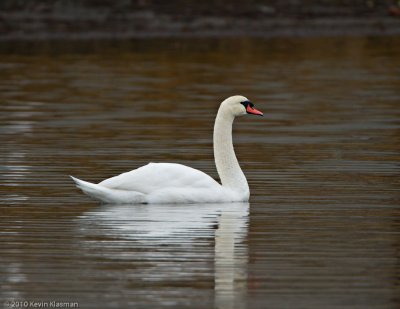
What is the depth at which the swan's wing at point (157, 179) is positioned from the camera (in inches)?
485

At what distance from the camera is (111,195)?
12320mm

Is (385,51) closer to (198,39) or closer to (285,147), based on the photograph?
(198,39)

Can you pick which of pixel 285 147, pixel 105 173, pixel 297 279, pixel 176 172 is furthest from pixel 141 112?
pixel 297 279

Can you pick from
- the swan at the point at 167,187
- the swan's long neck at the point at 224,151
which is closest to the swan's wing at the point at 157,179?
the swan at the point at 167,187

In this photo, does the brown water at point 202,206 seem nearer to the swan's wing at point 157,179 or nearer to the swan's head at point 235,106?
the swan's wing at point 157,179

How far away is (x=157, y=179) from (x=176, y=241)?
1857 millimetres

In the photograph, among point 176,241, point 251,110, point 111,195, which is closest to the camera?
point 176,241

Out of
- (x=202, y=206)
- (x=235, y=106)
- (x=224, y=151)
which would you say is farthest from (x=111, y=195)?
(x=235, y=106)

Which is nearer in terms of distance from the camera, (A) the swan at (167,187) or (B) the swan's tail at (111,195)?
(B) the swan's tail at (111,195)

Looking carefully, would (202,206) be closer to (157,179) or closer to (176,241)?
(157,179)

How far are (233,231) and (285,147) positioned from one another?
18.3 feet

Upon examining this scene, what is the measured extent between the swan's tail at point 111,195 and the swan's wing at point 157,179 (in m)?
0.04

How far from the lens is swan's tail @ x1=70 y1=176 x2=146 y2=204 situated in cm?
1216

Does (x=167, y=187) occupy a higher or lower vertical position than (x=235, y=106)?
lower
